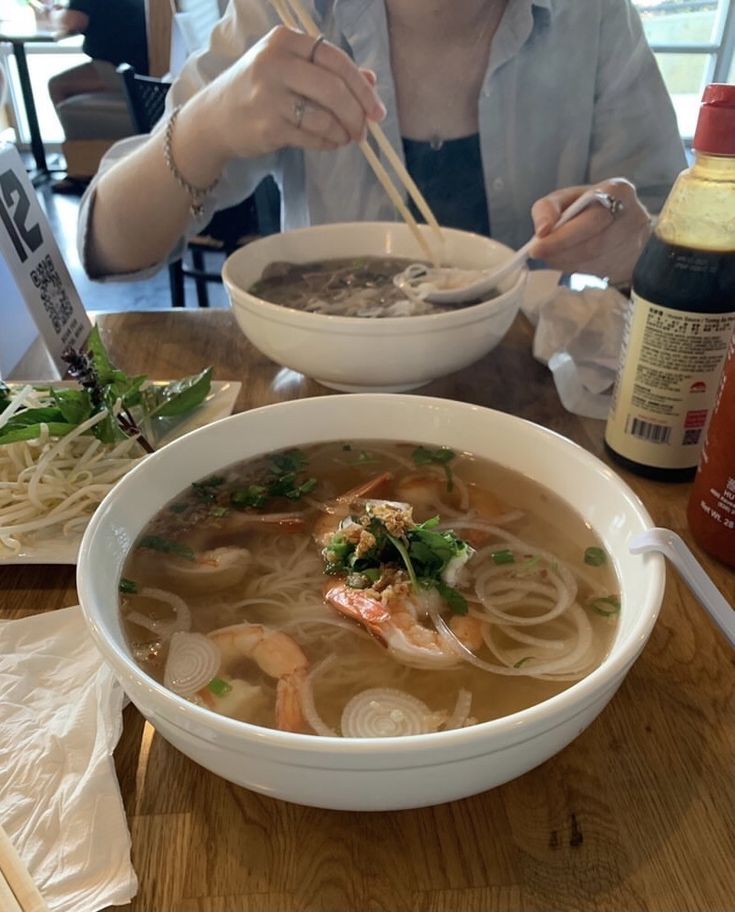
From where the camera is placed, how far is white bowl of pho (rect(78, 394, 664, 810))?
19.8 inches

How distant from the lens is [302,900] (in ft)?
1.76

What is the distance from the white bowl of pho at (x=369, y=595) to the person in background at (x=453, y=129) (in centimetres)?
81

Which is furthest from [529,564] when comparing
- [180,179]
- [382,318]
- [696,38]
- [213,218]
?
[696,38]

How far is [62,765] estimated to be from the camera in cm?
61

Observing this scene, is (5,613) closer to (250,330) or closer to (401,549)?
(401,549)

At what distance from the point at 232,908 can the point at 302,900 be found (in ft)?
0.16

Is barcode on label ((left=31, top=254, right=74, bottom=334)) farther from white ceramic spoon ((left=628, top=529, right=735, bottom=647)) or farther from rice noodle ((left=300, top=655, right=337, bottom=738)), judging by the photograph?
white ceramic spoon ((left=628, top=529, right=735, bottom=647))

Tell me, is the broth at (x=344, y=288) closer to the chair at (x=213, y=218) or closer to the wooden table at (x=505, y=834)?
the wooden table at (x=505, y=834)

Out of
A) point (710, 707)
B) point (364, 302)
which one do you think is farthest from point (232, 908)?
point (364, 302)

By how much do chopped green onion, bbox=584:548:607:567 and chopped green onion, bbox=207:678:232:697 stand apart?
370 mm

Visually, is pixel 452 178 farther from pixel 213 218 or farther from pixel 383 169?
pixel 213 218

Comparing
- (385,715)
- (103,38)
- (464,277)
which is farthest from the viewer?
(103,38)

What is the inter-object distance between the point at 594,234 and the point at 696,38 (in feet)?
18.7

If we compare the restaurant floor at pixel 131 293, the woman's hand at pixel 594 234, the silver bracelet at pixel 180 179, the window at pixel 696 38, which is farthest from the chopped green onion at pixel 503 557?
the window at pixel 696 38
